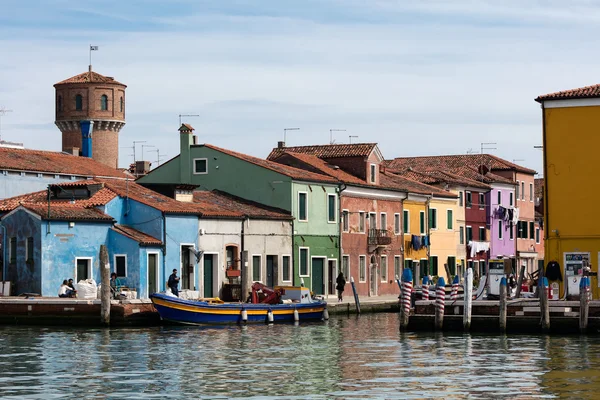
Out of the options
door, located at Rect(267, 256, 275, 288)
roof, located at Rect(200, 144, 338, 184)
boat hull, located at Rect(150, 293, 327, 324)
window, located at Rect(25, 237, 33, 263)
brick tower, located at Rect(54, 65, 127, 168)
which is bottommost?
boat hull, located at Rect(150, 293, 327, 324)

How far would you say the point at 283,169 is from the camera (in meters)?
56.5

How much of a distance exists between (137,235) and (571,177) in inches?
584

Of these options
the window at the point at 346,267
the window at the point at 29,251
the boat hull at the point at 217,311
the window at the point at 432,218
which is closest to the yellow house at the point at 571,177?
the boat hull at the point at 217,311

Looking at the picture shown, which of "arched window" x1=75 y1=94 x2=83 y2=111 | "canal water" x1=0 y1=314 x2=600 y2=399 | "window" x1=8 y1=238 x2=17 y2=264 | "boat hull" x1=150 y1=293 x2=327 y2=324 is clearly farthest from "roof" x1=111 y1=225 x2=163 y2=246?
"arched window" x1=75 y1=94 x2=83 y2=111

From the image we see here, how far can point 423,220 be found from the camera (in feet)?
224

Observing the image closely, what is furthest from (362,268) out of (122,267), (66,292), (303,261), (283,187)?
(66,292)

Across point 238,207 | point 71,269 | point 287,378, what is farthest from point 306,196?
point 287,378

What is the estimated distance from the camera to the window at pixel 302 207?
184ft

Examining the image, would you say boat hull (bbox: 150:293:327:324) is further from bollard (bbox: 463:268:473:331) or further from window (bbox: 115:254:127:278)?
bollard (bbox: 463:268:473:331)

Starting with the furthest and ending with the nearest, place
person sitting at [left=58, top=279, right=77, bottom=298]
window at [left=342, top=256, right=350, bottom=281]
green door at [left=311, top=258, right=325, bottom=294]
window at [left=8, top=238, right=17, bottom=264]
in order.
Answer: window at [left=342, top=256, right=350, bottom=281], green door at [left=311, top=258, right=325, bottom=294], window at [left=8, top=238, right=17, bottom=264], person sitting at [left=58, top=279, right=77, bottom=298]

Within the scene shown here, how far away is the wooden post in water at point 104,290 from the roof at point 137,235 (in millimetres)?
5319

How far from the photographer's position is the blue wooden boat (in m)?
40.8

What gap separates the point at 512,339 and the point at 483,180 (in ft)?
144

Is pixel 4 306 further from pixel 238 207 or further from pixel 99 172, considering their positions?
pixel 99 172
